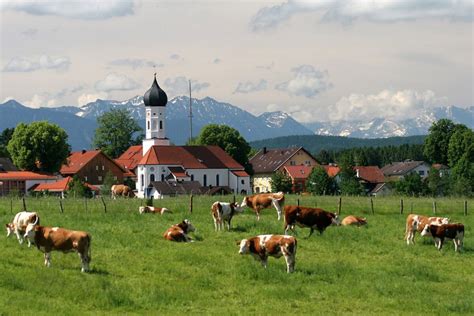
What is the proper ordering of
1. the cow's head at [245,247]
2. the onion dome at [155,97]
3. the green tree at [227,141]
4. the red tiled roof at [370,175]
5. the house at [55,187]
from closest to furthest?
the cow's head at [245,247] < the house at [55,187] < the green tree at [227,141] < the onion dome at [155,97] < the red tiled roof at [370,175]

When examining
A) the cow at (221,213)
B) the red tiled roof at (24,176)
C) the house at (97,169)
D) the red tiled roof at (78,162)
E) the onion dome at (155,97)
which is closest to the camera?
the cow at (221,213)

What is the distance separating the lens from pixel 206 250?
1047 inches

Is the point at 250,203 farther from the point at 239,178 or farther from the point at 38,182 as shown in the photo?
the point at 239,178

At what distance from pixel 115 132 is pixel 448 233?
12918cm

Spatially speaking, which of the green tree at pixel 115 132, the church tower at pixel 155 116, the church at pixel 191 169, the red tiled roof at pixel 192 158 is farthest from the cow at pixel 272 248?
the green tree at pixel 115 132

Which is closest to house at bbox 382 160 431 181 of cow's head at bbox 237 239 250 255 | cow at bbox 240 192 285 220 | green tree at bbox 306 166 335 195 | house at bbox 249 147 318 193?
house at bbox 249 147 318 193

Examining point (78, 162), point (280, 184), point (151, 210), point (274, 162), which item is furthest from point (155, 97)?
point (151, 210)

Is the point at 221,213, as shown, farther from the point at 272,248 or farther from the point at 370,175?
the point at 370,175

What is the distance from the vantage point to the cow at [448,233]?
1156 inches

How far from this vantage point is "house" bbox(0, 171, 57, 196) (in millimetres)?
99875

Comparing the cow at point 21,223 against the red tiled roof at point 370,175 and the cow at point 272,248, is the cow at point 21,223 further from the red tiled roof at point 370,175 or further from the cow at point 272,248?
the red tiled roof at point 370,175

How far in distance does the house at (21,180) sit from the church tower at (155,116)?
3076 cm

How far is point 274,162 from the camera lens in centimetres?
15788

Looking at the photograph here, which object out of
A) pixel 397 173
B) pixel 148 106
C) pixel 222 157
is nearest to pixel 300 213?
pixel 222 157
